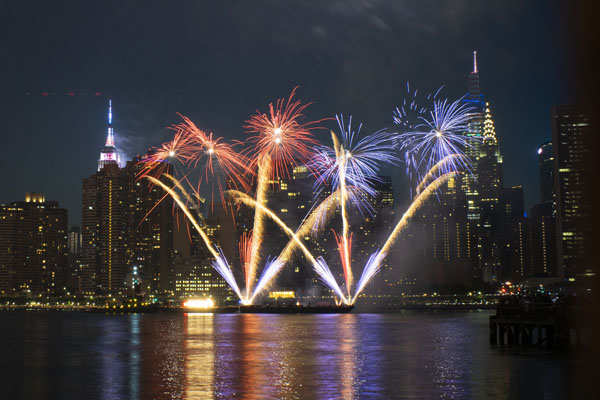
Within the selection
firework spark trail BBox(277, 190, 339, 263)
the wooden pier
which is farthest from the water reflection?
firework spark trail BBox(277, 190, 339, 263)

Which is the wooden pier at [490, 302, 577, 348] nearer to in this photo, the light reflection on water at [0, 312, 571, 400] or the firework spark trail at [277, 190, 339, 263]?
the light reflection on water at [0, 312, 571, 400]

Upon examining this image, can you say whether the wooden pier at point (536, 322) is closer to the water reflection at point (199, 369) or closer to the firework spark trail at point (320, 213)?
the water reflection at point (199, 369)

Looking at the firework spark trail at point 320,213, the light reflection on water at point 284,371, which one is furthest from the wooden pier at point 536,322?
the firework spark trail at point 320,213

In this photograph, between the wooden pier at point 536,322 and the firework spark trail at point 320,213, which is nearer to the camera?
the wooden pier at point 536,322

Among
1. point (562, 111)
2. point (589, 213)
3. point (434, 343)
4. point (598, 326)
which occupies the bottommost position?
point (434, 343)

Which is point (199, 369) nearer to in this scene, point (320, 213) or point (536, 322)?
point (536, 322)

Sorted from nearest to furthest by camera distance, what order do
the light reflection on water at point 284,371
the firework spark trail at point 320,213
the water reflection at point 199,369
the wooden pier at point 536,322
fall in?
the water reflection at point 199,369 → the light reflection on water at point 284,371 → the wooden pier at point 536,322 → the firework spark trail at point 320,213

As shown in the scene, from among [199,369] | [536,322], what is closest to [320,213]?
[536,322]

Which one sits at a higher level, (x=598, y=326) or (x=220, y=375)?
(x=598, y=326)

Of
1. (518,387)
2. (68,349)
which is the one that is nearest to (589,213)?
(518,387)

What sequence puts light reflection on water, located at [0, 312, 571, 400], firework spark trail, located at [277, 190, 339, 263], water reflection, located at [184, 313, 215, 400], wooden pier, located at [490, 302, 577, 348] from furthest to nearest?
firework spark trail, located at [277, 190, 339, 263] < wooden pier, located at [490, 302, 577, 348] < light reflection on water, located at [0, 312, 571, 400] < water reflection, located at [184, 313, 215, 400]

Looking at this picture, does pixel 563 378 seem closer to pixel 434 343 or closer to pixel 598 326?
pixel 598 326
